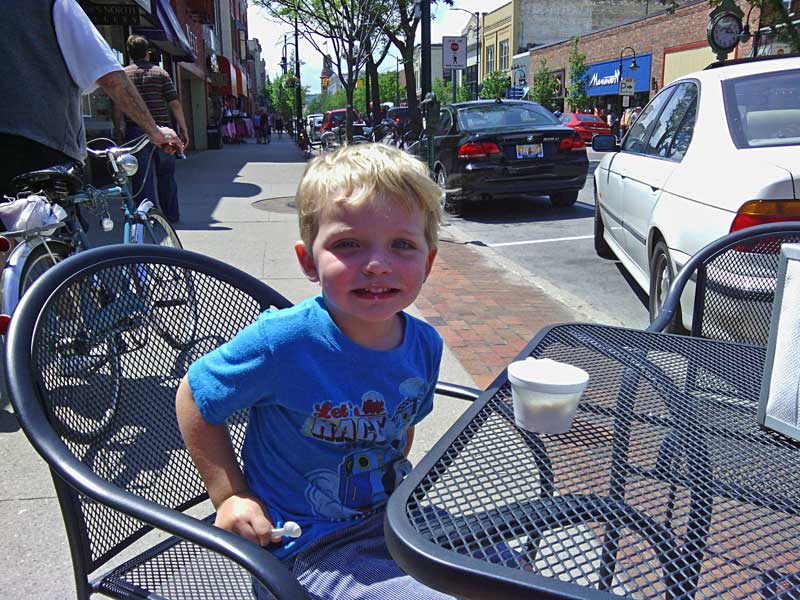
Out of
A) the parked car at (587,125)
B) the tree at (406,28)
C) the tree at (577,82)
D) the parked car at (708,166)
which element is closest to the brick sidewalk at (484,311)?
the parked car at (708,166)

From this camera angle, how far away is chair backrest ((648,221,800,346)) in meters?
2.10

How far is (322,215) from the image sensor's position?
1.44m

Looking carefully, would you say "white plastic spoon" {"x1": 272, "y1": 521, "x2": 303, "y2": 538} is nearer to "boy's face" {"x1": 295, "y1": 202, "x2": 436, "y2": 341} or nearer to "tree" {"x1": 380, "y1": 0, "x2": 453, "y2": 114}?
"boy's face" {"x1": 295, "y1": 202, "x2": 436, "y2": 341}

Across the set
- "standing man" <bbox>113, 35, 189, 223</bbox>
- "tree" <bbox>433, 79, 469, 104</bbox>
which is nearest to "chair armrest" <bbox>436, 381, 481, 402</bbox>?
"standing man" <bbox>113, 35, 189, 223</bbox>

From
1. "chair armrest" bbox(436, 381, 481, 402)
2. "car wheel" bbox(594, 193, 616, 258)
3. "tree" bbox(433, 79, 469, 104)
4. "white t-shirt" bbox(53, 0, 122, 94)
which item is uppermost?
"tree" bbox(433, 79, 469, 104)

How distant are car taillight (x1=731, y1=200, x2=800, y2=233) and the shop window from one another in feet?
214

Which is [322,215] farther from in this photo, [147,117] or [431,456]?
[147,117]

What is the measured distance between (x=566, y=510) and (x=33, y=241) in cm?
284

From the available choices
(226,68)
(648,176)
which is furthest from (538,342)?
(226,68)

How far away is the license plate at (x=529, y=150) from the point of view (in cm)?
955

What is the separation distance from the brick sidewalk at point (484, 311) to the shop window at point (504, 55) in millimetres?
62337

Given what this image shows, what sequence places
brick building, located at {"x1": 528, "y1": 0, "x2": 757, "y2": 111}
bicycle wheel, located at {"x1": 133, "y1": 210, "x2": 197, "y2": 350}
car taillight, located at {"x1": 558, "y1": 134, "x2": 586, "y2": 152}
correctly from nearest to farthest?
bicycle wheel, located at {"x1": 133, "y1": 210, "x2": 197, "y2": 350} → car taillight, located at {"x1": 558, "y1": 134, "x2": 586, "y2": 152} → brick building, located at {"x1": 528, "y1": 0, "x2": 757, "y2": 111}

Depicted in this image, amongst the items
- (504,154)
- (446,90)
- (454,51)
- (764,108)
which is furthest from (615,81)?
(764,108)

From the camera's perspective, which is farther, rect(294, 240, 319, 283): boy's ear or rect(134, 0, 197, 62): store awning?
rect(134, 0, 197, 62): store awning
